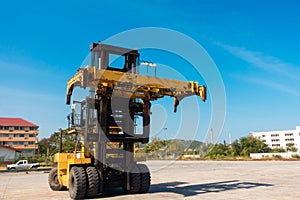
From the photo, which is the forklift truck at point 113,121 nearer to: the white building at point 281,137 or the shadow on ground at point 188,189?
the shadow on ground at point 188,189

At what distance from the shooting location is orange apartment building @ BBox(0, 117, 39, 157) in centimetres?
7738

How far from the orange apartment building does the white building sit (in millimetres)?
88601

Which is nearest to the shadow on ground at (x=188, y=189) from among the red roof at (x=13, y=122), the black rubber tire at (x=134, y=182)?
the black rubber tire at (x=134, y=182)

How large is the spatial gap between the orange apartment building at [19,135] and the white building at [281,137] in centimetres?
8860

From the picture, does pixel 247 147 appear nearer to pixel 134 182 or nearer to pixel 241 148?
pixel 241 148

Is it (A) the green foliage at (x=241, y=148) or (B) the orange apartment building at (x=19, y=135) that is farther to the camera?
(B) the orange apartment building at (x=19, y=135)

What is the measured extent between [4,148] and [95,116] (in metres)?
57.4

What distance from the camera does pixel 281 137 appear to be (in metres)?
123

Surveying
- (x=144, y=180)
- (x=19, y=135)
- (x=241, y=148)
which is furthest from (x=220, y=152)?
(x=144, y=180)

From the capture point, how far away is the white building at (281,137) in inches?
4610

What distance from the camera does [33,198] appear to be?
10.6 meters

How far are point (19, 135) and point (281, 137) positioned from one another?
10193 centimetres

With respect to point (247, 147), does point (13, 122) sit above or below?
above

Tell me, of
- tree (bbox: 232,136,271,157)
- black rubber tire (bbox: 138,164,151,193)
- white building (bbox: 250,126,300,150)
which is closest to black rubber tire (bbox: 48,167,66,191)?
black rubber tire (bbox: 138,164,151,193)
